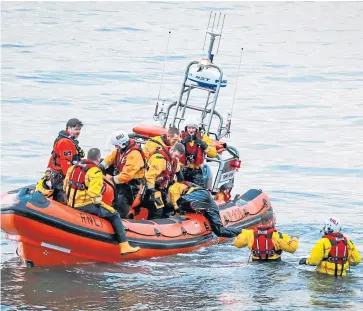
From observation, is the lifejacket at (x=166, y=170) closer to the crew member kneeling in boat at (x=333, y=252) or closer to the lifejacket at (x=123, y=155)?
the lifejacket at (x=123, y=155)

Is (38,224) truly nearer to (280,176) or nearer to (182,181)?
(182,181)

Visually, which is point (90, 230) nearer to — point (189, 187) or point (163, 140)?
point (189, 187)

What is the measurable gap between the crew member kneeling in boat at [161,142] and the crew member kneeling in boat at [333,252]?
2349 mm

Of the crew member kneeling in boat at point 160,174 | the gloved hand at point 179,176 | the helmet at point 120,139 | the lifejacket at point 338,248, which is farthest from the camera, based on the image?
the gloved hand at point 179,176

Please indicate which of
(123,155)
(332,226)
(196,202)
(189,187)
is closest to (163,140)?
(189,187)

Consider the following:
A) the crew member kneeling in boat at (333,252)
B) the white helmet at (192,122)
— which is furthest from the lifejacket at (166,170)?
the crew member kneeling in boat at (333,252)

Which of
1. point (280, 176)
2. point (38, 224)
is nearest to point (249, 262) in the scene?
point (38, 224)

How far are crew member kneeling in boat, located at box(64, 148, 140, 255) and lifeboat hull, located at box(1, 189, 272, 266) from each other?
0.24 feet

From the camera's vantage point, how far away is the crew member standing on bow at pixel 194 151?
40.7 feet

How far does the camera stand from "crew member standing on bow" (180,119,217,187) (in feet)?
40.7

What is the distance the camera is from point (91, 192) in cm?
1033

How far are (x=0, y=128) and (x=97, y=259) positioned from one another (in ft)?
32.5

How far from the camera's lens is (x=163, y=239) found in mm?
11469

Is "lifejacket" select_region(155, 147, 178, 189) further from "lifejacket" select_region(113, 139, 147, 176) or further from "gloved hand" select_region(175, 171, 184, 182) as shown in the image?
"gloved hand" select_region(175, 171, 184, 182)
